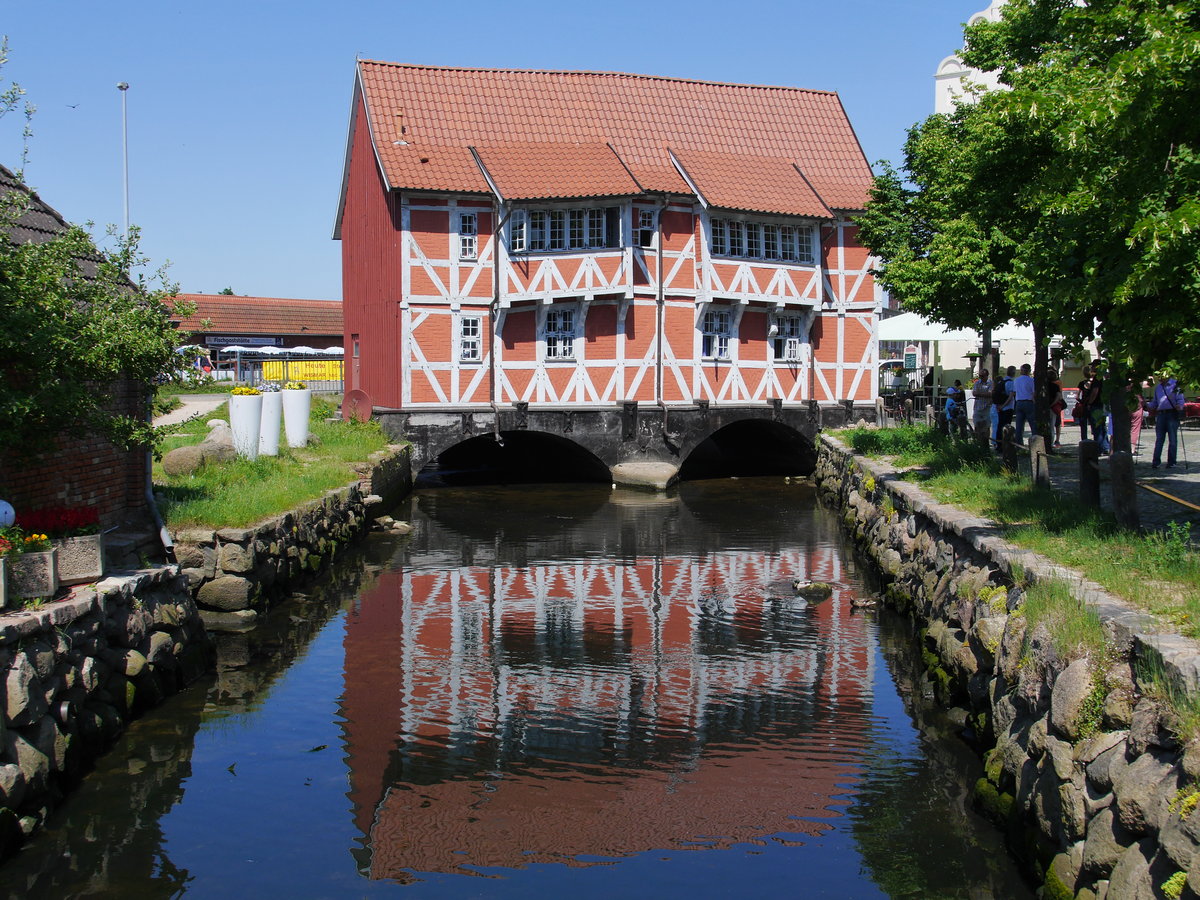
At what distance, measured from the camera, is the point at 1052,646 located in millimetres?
7523

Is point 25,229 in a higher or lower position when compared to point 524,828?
higher

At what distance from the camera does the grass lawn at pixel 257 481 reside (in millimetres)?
14577

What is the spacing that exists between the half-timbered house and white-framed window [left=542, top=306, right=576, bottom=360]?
5 cm

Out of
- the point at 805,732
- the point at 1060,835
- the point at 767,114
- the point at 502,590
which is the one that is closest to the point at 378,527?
the point at 502,590

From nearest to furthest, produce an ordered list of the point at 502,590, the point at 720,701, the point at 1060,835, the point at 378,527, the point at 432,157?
1. the point at 1060,835
2. the point at 720,701
3. the point at 502,590
4. the point at 378,527
5. the point at 432,157

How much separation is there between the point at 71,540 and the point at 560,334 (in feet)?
66.8

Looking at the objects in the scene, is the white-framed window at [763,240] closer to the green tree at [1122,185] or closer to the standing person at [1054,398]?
the standing person at [1054,398]

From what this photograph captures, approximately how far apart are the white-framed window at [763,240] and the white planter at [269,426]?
13757 mm

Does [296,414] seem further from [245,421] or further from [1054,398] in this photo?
[1054,398]

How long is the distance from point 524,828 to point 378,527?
567 inches

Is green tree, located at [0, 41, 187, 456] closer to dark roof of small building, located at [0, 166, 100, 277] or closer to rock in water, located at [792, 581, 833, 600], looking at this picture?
dark roof of small building, located at [0, 166, 100, 277]

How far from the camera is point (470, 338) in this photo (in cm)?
2906

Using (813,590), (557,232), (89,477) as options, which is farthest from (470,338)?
(89,477)

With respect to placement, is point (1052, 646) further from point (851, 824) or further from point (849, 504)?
point (849, 504)
